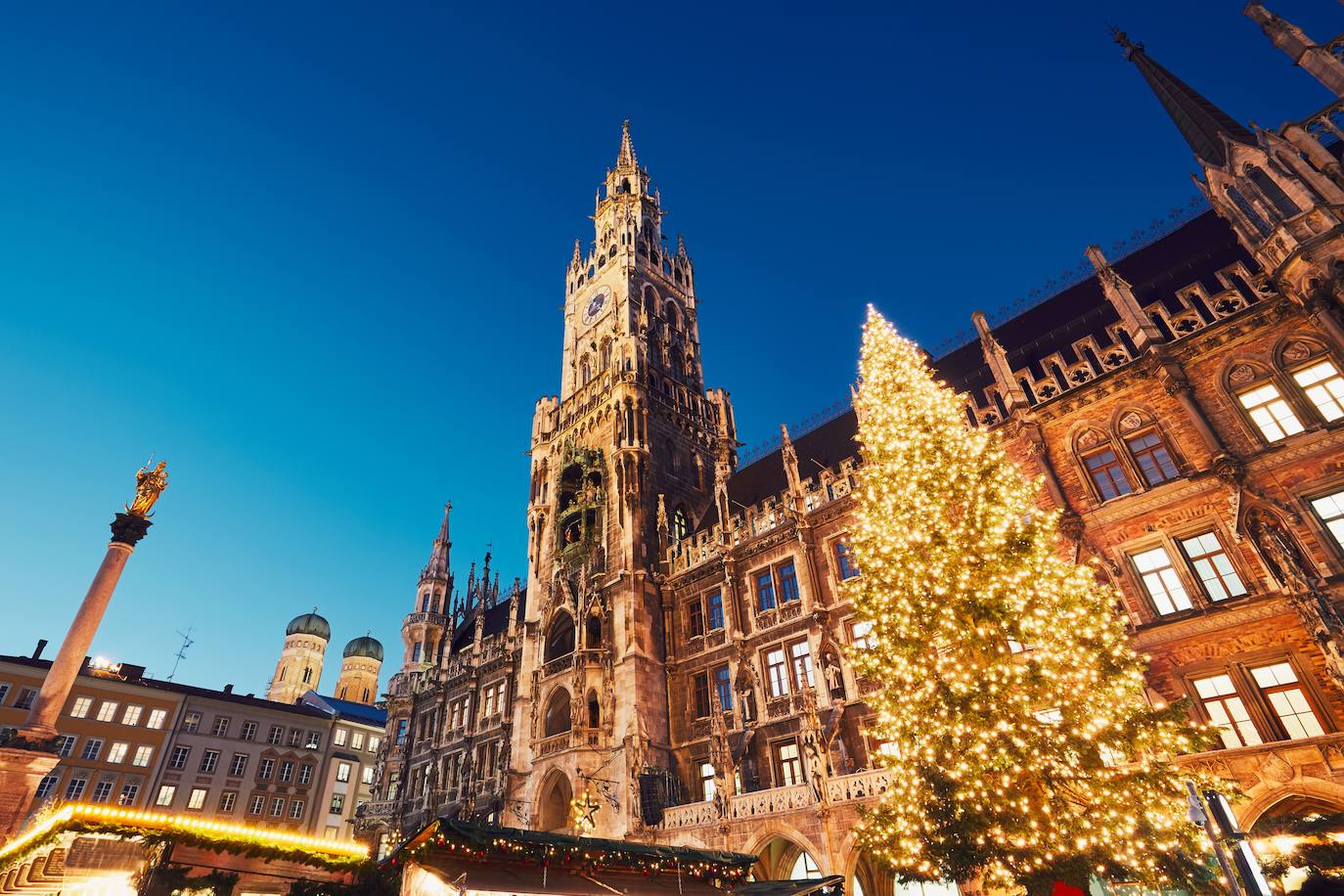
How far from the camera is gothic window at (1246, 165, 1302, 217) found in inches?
711

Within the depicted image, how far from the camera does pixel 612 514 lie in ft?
110

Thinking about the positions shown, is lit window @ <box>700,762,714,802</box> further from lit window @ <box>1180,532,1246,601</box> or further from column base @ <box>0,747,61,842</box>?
column base @ <box>0,747,61,842</box>

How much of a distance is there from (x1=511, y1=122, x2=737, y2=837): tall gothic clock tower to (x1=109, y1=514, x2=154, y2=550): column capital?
17.2 m

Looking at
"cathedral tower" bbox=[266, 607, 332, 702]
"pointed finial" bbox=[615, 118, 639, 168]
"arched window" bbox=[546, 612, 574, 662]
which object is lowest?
"arched window" bbox=[546, 612, 574, 662]

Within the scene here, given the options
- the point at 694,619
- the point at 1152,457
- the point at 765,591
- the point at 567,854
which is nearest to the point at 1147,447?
the point at 1152,457

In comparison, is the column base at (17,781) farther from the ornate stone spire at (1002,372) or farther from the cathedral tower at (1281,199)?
the cathedral tower at (1281,199)

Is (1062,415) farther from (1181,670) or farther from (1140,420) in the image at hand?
(1181,670)

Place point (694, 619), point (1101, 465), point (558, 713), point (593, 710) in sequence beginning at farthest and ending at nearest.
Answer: point (558, 713) < point (694, 619) < point (593, 710) < point (1101, 465)

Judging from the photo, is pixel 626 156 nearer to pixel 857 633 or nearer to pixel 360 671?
pixel 857 633

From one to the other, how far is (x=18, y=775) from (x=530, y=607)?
793 inches

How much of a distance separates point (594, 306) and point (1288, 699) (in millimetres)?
38684

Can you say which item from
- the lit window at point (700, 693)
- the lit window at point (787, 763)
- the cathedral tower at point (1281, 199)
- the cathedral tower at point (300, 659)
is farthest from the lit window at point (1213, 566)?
the cathedral tower at point (300, 659)

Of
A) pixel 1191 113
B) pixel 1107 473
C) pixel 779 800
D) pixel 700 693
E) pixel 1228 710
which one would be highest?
pixel 1191 113

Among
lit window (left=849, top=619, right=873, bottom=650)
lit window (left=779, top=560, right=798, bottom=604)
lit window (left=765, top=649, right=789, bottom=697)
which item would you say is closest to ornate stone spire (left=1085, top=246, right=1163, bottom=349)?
lit window (left=849, top=619, right=873, bottom=650)
